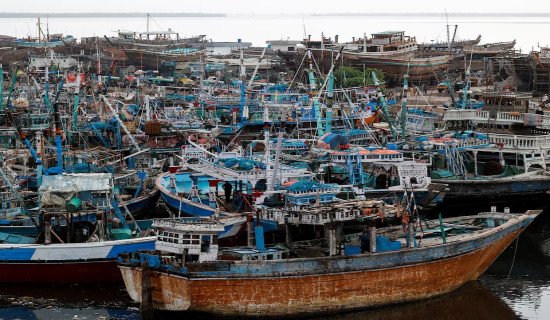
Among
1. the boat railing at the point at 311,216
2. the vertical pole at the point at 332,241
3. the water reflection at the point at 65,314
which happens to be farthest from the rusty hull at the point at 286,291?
the boat railing at the point at 311,216

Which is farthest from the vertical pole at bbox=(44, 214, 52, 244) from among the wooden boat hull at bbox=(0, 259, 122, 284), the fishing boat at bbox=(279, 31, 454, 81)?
the fishing boat at bbox=(279, 31, 454, 81)

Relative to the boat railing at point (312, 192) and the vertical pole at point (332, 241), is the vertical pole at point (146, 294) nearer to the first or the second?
the vertical pole at point (332, 241)

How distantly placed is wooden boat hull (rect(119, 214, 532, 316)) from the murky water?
43cm

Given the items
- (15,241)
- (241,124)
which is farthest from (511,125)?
(15,241)

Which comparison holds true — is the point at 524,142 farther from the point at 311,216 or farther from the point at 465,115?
the point at 311,216

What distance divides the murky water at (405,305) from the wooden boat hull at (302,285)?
1.41ft

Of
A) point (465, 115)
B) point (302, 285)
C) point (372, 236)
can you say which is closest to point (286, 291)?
point (302, 285)

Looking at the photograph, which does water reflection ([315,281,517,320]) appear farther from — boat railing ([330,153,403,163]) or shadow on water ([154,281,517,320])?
boat railing ([330,153,403,163])

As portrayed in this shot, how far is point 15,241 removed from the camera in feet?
80.1

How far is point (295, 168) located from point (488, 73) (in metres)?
35.0

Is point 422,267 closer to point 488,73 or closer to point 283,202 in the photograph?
point 283,202

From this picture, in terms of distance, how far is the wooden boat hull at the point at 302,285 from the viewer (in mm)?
20656

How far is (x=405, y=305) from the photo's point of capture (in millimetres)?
22359

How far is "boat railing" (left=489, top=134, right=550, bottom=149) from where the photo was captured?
3406cm
